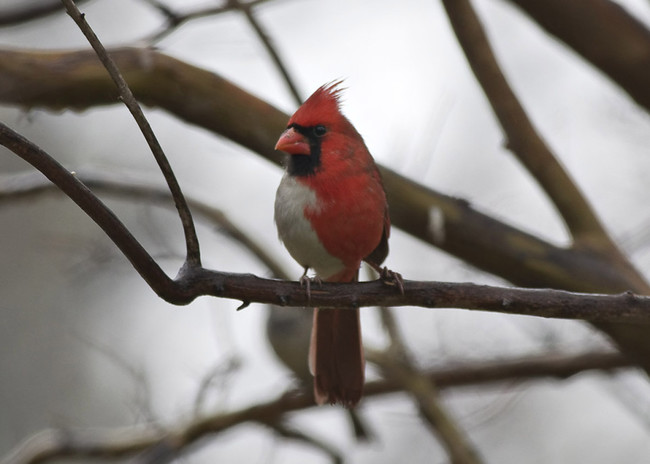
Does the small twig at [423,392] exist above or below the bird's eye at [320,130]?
below

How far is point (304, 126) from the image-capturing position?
7.86 ft

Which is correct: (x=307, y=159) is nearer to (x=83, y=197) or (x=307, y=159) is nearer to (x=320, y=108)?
(x=320, y=108)

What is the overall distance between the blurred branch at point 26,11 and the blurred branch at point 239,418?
161cm

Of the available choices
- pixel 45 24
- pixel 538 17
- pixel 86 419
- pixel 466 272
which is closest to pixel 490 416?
pixel 466 272

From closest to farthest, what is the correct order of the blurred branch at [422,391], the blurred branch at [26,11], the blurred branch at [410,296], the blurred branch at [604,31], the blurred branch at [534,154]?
1. the blurred branch at [410,296]
2. the blurred branch at [534,154]
3. the blurred branch at [604,31]
4. the blurred branch at [26,11]
5. the blurred branch at [422,391]

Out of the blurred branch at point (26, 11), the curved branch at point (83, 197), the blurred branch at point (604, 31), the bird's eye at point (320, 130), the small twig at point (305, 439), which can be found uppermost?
the blurred branch at point (26, 11)

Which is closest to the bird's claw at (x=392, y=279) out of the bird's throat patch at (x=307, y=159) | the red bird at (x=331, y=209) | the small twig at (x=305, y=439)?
the red bird at (x=331, y=209)

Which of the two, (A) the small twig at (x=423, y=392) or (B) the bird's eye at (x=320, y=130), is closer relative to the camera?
(B) the bird's eye at (x=320, y=130)

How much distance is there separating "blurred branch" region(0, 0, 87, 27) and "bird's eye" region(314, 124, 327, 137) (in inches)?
51.4

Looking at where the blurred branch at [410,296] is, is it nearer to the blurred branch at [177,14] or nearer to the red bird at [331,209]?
the red bird at [331,209]

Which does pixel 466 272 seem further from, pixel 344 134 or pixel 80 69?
pixel 80 69

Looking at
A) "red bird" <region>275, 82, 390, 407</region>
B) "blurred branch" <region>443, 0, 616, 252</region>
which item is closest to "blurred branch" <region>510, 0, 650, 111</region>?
"blurred branch" <region>443, 0, 616, 252</region>

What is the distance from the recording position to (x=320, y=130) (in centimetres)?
240

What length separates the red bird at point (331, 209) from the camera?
229 centimetres
